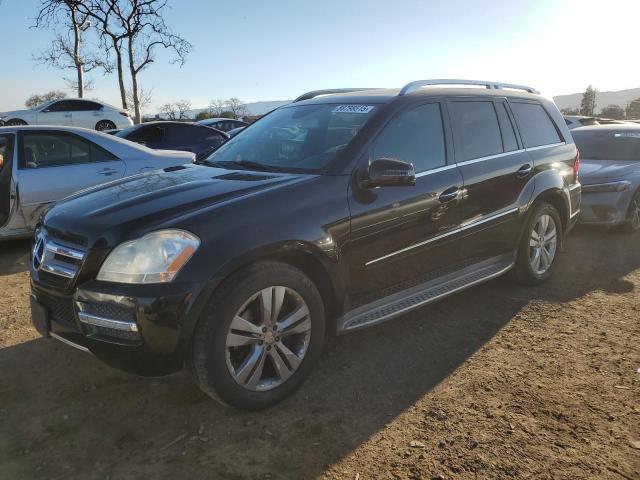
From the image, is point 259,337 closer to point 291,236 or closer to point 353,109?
point 291,236

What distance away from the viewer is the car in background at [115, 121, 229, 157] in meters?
9.66

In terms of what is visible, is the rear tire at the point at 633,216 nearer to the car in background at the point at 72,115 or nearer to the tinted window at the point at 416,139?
the tinted window at the point at 416,139

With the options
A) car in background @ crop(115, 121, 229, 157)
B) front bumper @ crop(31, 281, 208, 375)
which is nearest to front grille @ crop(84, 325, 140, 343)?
front bumper @ crop(31, 281, 208, 375)

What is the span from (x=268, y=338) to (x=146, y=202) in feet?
3.21

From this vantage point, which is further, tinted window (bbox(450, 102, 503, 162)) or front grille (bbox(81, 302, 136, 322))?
tinted window (bbox(450, 102, 503, 162))

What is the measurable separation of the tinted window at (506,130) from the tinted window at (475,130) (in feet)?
0.21

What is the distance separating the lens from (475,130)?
3.96m

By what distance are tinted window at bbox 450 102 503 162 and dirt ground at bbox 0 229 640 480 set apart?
1.27 metres

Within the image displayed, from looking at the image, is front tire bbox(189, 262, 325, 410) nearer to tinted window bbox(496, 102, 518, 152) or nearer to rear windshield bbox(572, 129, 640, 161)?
tinted window bbox(496, 102, 518, 152)

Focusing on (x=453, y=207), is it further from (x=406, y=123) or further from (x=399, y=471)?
(x=399, y=471)

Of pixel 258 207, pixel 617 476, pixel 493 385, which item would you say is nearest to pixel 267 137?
pixel 258 207

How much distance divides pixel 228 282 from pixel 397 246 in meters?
1.18

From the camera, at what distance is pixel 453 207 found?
3576 millimetres

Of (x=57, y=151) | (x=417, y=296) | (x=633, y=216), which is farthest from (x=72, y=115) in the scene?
(x=417, y=296)
